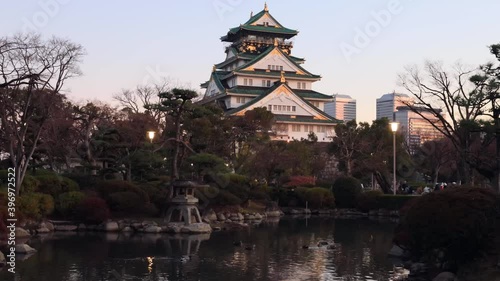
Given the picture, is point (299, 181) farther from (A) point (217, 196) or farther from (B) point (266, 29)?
(B) point (266, 29)

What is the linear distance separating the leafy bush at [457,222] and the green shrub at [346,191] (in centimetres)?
2894

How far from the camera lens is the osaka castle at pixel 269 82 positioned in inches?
2579

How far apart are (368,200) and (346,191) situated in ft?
6.55

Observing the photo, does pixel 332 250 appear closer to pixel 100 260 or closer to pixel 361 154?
pixel 100 260

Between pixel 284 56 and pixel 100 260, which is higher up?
pixel 284 56

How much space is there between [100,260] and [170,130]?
924 inches

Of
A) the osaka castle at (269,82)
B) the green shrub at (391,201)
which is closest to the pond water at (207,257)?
the green shrub at (391,201)

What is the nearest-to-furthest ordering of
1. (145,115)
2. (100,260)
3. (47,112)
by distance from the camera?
(100,260) < (47,112) < (145,115)

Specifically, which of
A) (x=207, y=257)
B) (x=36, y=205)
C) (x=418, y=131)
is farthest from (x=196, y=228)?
(x=418, y=131)

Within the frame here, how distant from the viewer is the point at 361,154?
165ft

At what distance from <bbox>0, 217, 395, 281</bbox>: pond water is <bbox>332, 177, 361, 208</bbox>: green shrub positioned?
51.0 ft

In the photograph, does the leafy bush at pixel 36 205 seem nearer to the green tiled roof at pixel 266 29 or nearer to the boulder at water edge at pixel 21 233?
the boulder at water edge at pixel 21 233

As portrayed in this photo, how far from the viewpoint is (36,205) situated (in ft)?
88.2

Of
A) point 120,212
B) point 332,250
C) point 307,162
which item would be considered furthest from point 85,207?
point 307,162
